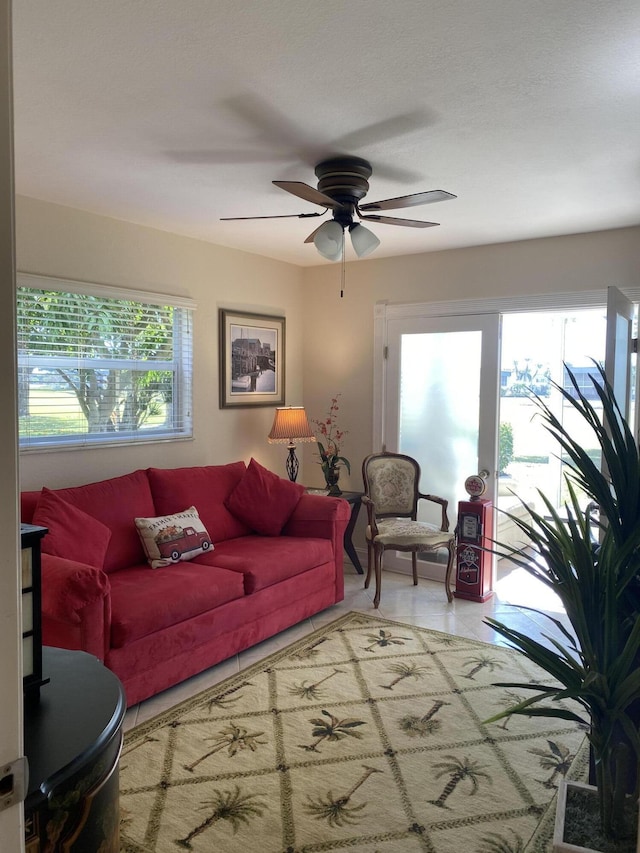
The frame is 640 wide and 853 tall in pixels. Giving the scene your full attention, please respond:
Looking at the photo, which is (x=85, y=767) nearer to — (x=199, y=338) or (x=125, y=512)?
(x=125, y=512)

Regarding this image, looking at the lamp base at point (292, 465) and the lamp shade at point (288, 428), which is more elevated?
the lamp shade at point (288, 428)

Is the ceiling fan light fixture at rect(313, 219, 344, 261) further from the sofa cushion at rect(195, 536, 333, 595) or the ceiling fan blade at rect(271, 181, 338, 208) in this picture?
the sofa cushion at rect(195, 536, 333, 595)

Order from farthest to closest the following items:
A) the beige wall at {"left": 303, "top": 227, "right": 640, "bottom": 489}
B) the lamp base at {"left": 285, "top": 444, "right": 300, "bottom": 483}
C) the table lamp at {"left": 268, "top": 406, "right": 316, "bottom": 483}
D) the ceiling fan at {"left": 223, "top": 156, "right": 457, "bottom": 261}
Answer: the lamp base at {"left": 285, "top": 444, "right": 300, "bottom": 483} → the table lamp at {"left": 268, "top": 406, "right": 316, "bottom": 483} → the beige wall at {"left": 303, "top": 227, "right": 640, "bottom": 489} → the ceiling fan at {"left": 223, "top": 156, "right": 457, "bottom": 261}

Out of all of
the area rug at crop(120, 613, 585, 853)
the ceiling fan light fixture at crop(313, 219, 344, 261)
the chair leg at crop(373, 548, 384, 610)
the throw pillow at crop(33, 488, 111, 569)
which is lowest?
the area rug at crop(120, 613, 585, 853)

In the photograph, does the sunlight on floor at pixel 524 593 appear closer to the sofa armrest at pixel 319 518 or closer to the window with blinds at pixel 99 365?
the sofa armrest at pixel 319 518

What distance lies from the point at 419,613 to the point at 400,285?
8.45ft

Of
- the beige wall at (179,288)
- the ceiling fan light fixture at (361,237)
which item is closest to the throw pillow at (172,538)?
the beige wall at (179,288)

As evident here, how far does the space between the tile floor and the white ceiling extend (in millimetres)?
2421

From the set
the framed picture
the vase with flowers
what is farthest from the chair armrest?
the framed picture

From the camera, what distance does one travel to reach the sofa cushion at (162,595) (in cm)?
296

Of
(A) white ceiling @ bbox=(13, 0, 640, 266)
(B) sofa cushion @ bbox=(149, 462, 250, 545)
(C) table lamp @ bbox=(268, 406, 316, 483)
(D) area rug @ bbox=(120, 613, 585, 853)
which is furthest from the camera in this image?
(C) table lamp @ bbox=(268, 406, 316, 483)

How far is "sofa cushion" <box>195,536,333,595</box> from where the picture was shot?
3682mm

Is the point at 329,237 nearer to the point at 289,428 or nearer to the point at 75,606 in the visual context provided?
the point at 75,606

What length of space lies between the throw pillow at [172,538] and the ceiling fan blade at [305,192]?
2.04 m
